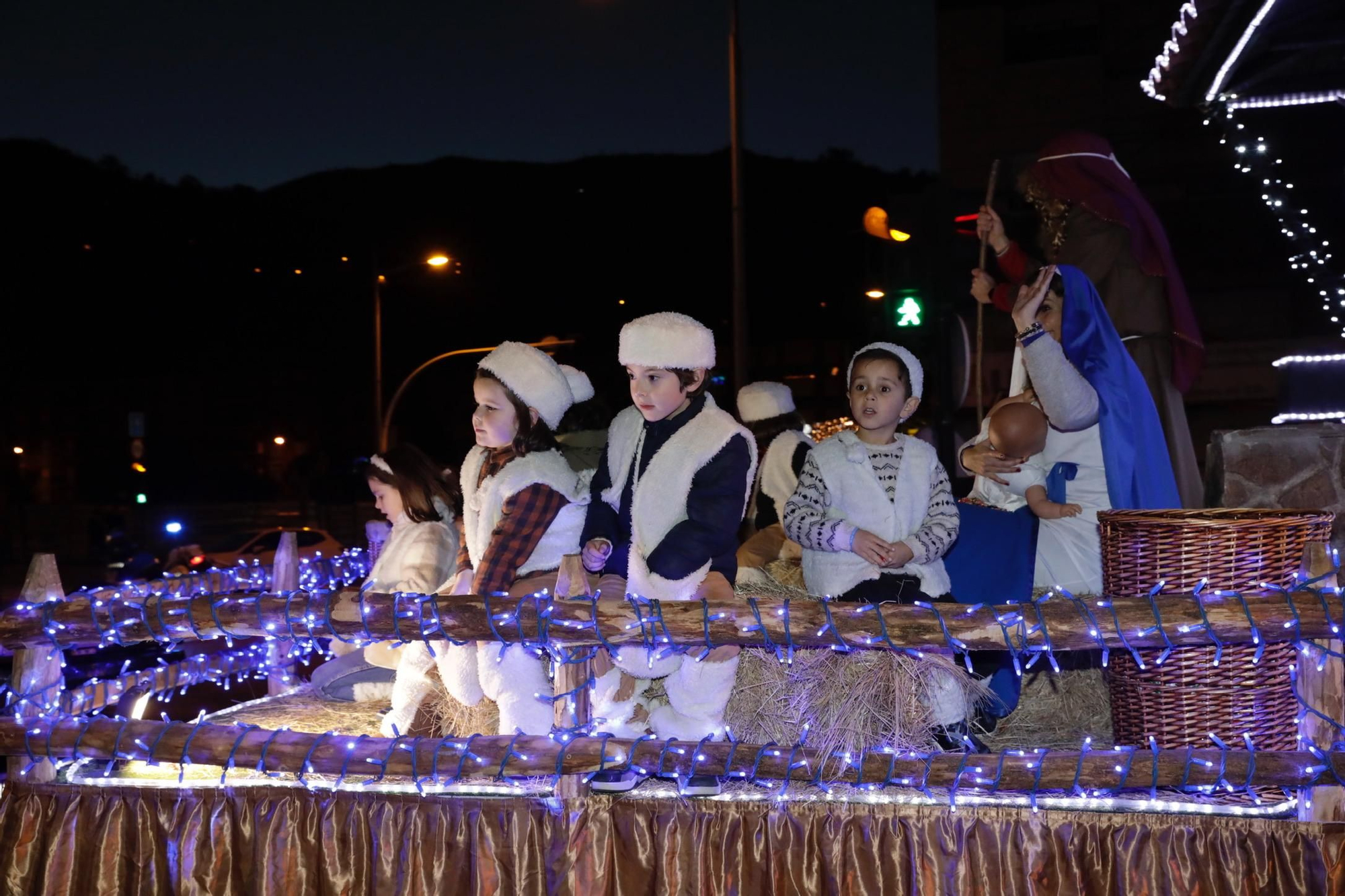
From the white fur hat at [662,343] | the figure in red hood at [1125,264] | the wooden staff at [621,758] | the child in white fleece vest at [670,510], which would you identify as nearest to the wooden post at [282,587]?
the wooden staff at [621,758]

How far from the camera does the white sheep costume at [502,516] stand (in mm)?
4047

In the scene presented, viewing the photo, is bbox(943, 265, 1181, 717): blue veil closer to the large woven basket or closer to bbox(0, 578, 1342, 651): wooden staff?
the large woven basket

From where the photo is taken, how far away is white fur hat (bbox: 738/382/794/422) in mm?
6641

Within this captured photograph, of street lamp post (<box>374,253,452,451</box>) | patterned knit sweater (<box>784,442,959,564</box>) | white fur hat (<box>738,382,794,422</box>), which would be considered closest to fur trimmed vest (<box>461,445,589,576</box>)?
patterned knit sweater (<box>784,442,959,564</box>)

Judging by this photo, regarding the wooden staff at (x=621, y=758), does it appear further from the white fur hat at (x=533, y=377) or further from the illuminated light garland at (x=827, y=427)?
the illuminated light garland at (x=827, y=427)

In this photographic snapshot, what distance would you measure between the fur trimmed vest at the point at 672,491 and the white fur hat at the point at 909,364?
56 cm

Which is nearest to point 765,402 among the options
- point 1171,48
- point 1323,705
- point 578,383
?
point 578,383

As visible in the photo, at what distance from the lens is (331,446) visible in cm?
5069

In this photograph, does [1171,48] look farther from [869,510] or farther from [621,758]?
[621,758]

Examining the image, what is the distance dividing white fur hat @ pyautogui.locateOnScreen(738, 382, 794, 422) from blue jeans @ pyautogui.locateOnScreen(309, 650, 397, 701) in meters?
2.42

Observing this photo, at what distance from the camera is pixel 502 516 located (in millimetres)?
4176

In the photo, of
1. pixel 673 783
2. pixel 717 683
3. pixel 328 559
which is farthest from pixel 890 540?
pixel 328 559

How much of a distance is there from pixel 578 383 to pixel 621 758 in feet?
5.58

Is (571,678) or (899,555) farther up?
(899,555)
